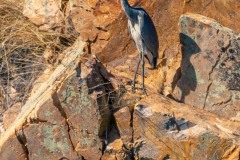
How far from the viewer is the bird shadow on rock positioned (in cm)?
550

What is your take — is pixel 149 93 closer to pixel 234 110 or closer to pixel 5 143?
pixel 234 110

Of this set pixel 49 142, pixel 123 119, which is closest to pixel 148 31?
pixel 123 119

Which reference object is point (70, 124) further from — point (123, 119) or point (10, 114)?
point (10, 114)

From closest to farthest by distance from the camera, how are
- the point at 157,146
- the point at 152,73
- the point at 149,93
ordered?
the point at 157,146, the point at 149,93, the point at 152,73

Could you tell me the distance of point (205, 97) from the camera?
544 cm

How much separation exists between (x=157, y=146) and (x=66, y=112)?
744 millimetres

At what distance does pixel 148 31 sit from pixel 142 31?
0.06 meters

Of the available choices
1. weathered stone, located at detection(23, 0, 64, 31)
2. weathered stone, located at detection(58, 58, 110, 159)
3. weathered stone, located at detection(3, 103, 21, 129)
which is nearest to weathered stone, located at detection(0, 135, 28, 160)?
weathered stone, located at detection(58, 58, 110, 159)

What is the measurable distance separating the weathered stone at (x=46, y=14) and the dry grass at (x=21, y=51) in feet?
0.27

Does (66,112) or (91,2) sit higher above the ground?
(91,2)

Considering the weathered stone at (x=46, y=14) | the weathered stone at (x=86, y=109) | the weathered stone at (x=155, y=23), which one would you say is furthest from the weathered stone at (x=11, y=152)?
the weathered stone at (x=46, y=14)

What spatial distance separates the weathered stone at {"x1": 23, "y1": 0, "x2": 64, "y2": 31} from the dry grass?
3.3 inches

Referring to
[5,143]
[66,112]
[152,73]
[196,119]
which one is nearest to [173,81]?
[152,73]

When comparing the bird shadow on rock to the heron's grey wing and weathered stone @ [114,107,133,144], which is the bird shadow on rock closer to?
the heron's grey wing
